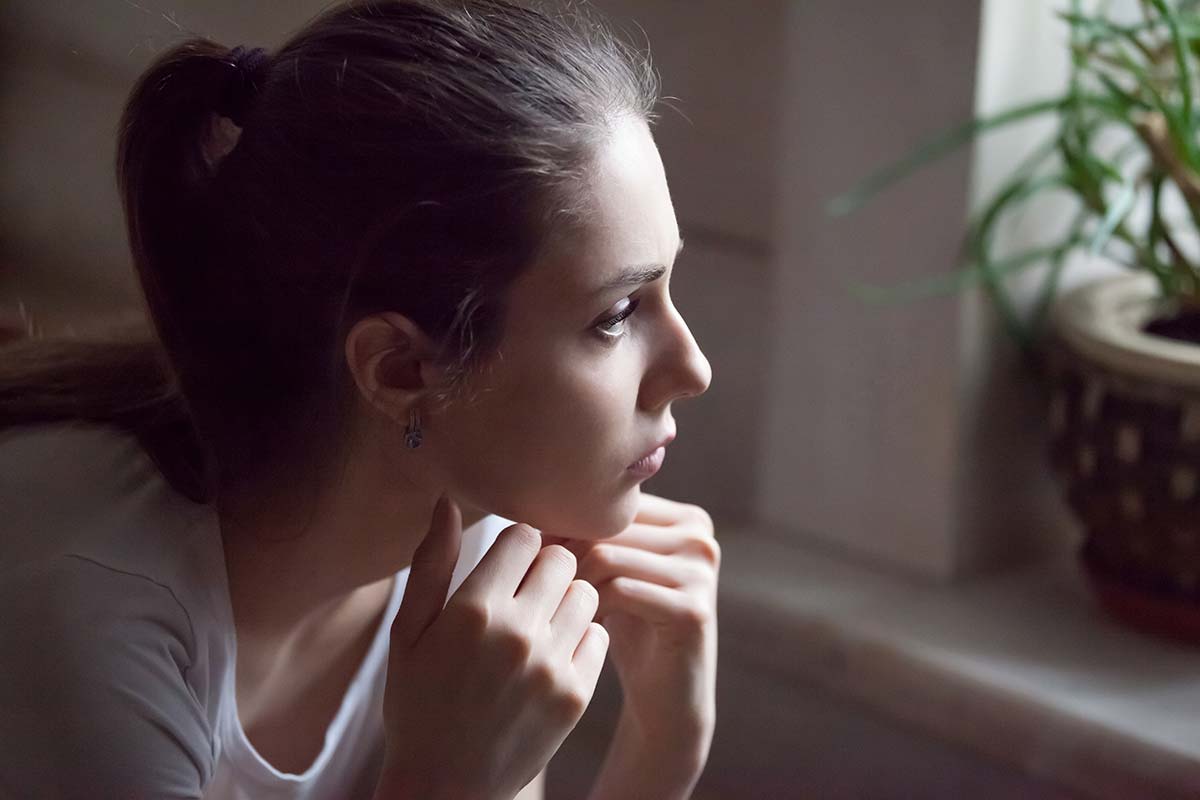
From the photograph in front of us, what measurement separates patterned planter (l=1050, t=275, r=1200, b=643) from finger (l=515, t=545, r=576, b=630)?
1.65 feet

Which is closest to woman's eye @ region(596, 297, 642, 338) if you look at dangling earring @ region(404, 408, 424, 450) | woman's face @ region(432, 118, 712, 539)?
woman's face @ region(432, 118, 712, 539)

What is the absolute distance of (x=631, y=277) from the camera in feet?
2.27

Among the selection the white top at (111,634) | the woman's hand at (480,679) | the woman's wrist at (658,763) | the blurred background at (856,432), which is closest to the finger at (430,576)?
the woman's hand at (480,679)

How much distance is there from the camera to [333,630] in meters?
0.89

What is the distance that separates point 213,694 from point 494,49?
0.39 meters

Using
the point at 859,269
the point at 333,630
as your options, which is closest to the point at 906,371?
the point at 859,269

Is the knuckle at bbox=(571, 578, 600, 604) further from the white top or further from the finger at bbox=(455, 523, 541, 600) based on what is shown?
the white top

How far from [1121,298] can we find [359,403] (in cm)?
68

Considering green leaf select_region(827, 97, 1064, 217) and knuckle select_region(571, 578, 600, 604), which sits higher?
green leaf select_region(827, 97, 1064, 217)

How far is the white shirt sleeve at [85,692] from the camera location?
0.67 metres

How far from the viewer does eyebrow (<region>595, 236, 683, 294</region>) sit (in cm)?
69

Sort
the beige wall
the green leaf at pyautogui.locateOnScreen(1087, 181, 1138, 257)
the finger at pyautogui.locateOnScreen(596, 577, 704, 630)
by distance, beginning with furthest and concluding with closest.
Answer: the beige wall
the green leaf at pyautogui.locateOnScreen(1087, 181, 1138, 257)
the finger at pyautogui.locateOnScreen(596, 577, 704, 630)

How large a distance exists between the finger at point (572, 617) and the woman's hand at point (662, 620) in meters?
0.10

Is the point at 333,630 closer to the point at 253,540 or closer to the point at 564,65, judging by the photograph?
the point at 253,540
